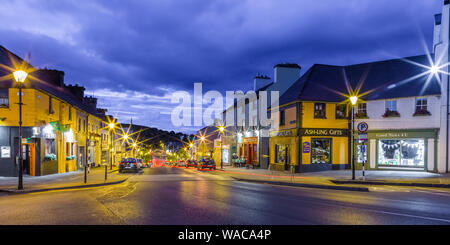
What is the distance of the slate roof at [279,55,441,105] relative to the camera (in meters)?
25.7

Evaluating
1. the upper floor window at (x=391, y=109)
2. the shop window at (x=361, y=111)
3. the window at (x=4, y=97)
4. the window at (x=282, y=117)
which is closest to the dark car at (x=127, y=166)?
the window at (x=4, y=97)

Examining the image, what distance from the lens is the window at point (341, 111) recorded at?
94.9 feet

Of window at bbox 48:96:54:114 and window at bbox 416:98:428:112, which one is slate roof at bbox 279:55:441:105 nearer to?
window at bbox 416:98:428:112

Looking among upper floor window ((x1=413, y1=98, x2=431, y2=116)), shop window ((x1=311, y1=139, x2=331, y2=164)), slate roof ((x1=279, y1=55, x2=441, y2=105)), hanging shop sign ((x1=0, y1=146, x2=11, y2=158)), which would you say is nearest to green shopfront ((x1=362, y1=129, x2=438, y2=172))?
upper floor window ((x1=413, y1=98, x2=431, y2=116))

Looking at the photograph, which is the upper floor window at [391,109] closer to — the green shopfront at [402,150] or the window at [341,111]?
the green shopfront at [402,150]

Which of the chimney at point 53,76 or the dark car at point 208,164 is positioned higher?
the chimney at point 53,76

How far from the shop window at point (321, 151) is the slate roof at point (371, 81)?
377 cm

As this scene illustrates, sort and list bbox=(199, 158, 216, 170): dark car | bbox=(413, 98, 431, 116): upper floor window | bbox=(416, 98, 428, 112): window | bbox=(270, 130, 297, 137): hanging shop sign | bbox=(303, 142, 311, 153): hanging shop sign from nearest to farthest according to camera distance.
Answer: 1. bbox=(413, 98, 431, 116): upper floor window
2. bbox=(416, 98, 428, 112): window
3. bbox=(303, 142, 311, 153): hanging shop sign
4. bbox=(270, 130, 297, 137): hanging shop sign
5. bbox=(199, 158, 216, 170): dark car

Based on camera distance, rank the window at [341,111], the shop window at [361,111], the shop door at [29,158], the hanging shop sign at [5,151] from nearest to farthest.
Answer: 1. the hanging shop sign at [5,151]
2. the shop door at [29,158]
3. the shop window at [361,111]
4. the window at [341,111]

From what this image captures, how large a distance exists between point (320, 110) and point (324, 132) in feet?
6.54

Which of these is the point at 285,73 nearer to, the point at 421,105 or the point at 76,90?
the point at 421,105
